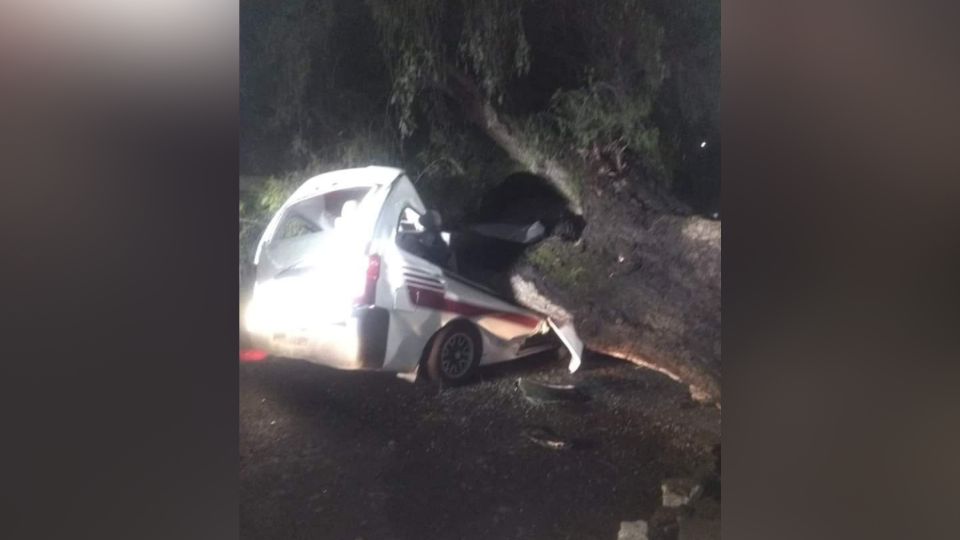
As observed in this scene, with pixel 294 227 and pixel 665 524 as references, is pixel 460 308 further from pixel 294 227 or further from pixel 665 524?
pixel 665 524

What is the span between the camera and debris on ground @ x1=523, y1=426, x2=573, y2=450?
2.86m

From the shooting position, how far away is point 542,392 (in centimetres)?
287

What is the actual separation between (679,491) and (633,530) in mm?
219

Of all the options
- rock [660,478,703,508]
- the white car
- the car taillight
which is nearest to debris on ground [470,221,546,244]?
the white car

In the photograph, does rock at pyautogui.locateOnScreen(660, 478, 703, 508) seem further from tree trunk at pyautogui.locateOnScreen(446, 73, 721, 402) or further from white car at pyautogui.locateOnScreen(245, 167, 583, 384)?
white car at pyautogui.locateOnScreen(245, 167, 583, 384)
